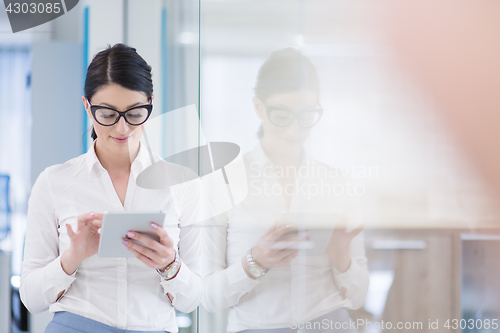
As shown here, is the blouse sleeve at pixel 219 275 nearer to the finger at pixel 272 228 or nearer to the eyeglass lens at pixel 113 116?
the finger at pixel 272 228

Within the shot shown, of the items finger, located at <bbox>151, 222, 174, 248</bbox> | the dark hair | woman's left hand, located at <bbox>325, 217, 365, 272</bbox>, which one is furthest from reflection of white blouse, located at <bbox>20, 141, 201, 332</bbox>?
woman's left hand, located at <bbox>325, 217, 365, 272</bbox>

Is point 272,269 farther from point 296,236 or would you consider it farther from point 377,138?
point 377,138

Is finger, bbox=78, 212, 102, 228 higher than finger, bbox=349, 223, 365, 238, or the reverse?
finger, bbox=78, 212, 102, 228

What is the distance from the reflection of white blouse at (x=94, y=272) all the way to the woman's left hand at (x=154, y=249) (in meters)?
0.07

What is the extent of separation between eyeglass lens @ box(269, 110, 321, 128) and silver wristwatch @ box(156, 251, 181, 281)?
56 centimetres

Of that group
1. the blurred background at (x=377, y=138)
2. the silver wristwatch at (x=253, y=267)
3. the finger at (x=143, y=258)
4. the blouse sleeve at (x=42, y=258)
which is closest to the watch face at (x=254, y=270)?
the silver wristwatch at (x=253, y=267)

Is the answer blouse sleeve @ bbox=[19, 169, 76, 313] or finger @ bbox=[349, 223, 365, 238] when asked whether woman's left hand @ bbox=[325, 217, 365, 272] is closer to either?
finger @ bbox=[349, 223, 365, 238]

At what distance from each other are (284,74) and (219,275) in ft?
2.34

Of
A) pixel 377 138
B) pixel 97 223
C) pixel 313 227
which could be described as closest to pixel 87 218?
pixel 97 223

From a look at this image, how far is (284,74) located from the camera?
140 cm

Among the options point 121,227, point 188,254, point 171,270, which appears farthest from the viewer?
point 188,254

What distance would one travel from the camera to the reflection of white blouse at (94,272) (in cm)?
122

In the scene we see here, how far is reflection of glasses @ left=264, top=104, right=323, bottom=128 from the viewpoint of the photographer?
1.38m

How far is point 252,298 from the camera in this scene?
4.40 ft
